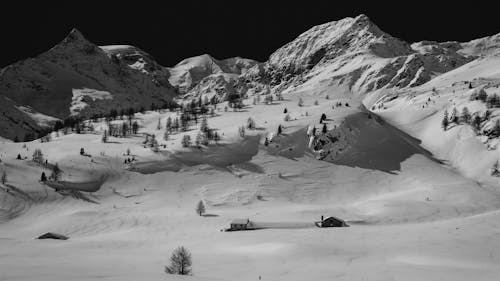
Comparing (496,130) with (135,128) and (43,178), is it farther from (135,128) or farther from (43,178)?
(43,178)

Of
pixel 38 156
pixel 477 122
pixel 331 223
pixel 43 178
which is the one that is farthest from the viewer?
pixel 477 122

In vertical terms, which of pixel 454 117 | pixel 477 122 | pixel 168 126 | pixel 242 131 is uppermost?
pixel 454 117

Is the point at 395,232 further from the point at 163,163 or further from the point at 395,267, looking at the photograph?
the point at 163,163

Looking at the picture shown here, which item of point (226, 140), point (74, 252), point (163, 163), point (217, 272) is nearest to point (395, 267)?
point (217, 272)

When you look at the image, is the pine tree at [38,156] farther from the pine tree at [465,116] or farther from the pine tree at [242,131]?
the pine tree at [465,116]

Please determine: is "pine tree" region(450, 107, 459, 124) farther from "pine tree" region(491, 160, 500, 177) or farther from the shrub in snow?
the shrub in snow

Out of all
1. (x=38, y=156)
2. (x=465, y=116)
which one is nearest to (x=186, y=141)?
(x=38, y=156)

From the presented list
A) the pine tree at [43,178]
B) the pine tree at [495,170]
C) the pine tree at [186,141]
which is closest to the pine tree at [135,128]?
the pine tree at [186,141]

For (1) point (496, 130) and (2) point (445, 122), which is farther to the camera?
(2) point (445, 122)

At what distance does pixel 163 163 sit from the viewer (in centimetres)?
12231

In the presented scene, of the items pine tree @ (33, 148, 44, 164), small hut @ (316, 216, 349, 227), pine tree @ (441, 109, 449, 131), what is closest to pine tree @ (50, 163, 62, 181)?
pine tree @ (33, 148, 44, 164)

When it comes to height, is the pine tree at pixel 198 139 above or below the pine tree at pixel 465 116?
below

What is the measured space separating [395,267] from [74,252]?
3174 centimetres

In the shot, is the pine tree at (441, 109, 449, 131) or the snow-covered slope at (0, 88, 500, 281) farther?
the pine tree at (441, 109, 449, 131)
